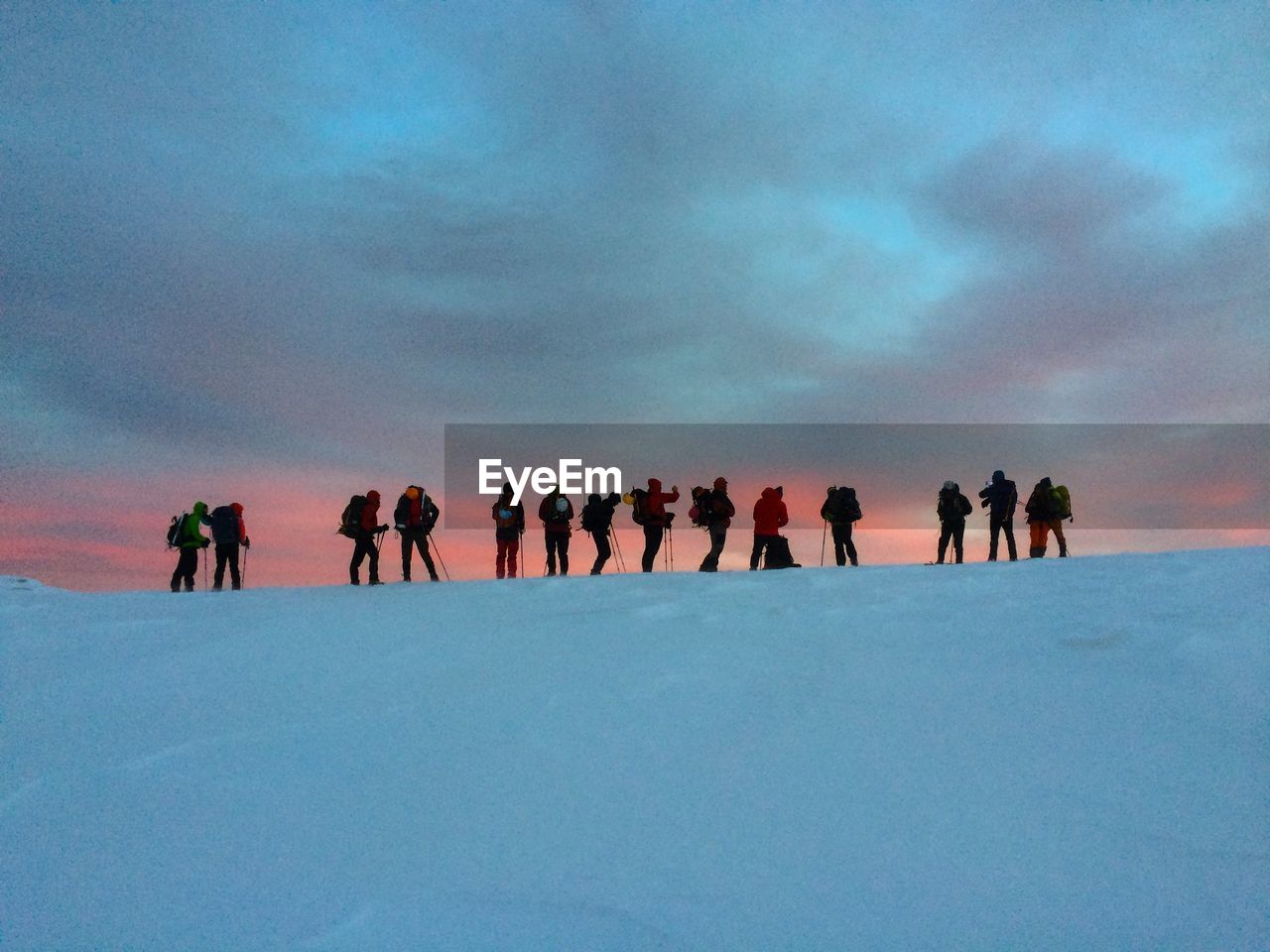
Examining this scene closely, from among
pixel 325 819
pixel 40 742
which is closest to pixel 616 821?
pixel 325 819

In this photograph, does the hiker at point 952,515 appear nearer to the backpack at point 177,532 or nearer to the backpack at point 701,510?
the backpack at point 701,510

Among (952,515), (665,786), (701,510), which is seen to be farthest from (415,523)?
(665,786)

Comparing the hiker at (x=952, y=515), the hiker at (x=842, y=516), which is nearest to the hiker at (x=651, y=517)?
the hiker at (x=842, y=516)

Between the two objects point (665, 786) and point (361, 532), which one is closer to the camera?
point (665, 786)

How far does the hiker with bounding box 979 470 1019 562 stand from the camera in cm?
1438

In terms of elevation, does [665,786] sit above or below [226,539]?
below

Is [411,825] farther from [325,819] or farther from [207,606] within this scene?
[207,606]

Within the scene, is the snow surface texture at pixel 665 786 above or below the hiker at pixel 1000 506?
below

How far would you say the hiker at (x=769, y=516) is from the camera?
1362 cm

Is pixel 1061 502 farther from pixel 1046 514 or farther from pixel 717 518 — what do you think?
pixel 717 518

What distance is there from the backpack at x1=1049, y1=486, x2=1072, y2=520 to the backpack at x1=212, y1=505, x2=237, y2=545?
563 inches

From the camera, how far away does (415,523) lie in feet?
44.3

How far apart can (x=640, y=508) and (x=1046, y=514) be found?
722 cm

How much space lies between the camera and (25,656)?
6914 millimetres
